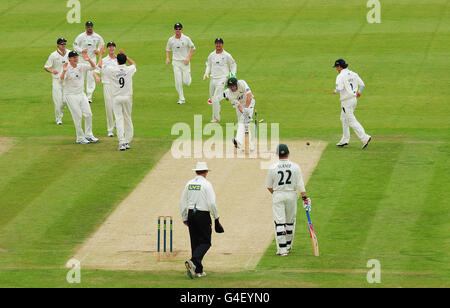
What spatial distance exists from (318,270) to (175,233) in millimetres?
3870

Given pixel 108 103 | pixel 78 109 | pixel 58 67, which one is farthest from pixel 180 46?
pixel 78 109

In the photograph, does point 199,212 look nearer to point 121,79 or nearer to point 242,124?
point 242,124

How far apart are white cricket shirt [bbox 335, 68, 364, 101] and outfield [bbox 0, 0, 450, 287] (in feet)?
4.96

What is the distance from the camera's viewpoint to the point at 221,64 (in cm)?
2905

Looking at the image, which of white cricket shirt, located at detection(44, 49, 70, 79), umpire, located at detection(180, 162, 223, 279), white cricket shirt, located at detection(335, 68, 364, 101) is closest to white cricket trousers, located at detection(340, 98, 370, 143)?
white cricket shirt, located at detection(335, 68, 364, 101)

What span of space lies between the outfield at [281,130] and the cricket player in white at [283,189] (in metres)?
0.53

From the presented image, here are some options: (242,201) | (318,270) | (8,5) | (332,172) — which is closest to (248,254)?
(318,270)

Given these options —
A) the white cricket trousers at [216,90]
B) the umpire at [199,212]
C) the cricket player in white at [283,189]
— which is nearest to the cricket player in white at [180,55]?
the white cricket trousers at [216,90]

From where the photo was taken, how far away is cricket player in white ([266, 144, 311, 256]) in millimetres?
17875

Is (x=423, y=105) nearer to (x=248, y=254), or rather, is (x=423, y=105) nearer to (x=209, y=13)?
(x=248, y=254)

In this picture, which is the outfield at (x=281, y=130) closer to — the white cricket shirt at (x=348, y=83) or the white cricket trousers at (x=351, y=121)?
the white cricket trousers at (x=351, y=121)

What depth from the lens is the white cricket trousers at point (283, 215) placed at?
707 inches

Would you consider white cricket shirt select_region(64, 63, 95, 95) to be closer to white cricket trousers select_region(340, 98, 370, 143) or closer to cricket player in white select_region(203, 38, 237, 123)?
cricket player in white select_region(203, 38, 237, 123)

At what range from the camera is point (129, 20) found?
45.6 metres
